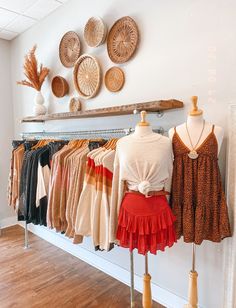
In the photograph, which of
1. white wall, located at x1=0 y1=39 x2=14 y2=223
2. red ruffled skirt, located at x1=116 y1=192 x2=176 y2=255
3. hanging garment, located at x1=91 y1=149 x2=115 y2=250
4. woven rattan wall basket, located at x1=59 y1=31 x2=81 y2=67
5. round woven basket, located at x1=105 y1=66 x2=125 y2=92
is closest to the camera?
red ruffled skirt, located at x1=116 y1=192 x2=176 y2=255

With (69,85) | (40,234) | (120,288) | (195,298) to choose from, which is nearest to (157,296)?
(120,288)

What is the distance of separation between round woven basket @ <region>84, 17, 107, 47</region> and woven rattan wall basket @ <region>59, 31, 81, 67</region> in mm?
A: 195

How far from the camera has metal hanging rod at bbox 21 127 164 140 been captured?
1.99 metres

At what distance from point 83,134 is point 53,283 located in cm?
149

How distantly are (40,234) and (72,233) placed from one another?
1.60 metres

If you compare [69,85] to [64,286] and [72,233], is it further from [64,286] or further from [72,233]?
[64,286]

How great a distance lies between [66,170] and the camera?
82.4 inches

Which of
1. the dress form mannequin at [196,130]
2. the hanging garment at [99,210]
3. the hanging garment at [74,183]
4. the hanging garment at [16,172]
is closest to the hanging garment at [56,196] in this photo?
the hanging garment at [74,183]

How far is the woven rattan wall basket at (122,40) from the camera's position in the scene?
198 centimetres

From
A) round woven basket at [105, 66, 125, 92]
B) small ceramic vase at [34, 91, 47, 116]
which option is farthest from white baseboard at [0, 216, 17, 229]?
round woven basket at [105, 66, 125, 92]

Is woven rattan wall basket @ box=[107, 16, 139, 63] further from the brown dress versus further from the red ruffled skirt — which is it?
the red ruffled skirt

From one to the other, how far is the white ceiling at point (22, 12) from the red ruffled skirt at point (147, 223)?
2384 mm

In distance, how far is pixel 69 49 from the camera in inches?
102

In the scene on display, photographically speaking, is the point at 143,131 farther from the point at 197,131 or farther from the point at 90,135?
the point at 90,135
